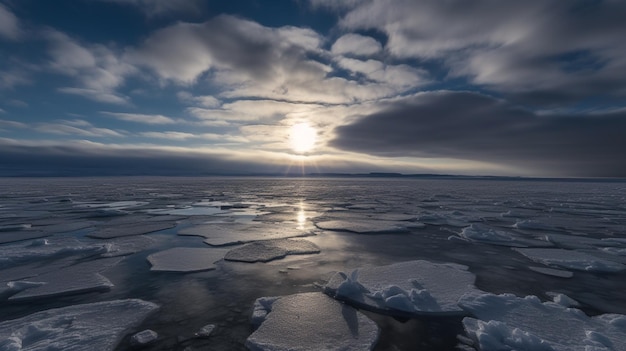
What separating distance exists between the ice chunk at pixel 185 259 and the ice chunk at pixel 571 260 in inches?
316

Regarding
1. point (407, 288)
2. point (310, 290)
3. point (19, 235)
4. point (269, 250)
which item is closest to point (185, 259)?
point (269, 250)

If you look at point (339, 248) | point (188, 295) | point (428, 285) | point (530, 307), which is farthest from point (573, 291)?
point (188, 295)

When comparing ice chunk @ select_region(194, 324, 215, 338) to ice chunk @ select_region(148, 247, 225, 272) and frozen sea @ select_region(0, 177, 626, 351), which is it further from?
ice chunk @ select_region(148, 247, 225, 272)

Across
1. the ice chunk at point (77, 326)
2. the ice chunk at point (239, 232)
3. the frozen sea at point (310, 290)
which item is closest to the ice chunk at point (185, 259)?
the frozen sea at point (310, 290)

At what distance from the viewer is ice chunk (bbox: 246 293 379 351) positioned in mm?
3635

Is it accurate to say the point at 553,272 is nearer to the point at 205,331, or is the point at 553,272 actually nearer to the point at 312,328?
the point at 312,328

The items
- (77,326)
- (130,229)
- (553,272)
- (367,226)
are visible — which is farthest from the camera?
(367,226)

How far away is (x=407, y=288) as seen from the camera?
5.36 metres

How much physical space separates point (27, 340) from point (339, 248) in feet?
21.1

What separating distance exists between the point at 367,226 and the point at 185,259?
282 inches

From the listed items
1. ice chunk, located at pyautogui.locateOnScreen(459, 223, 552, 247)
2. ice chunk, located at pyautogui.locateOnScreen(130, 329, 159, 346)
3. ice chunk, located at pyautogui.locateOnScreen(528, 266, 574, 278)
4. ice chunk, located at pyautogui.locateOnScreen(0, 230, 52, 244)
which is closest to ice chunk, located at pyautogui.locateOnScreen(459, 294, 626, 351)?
ice chunk, located at pyautogui.locateOnScreen(528, 266, 574, 278)

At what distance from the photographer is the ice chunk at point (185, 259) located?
255 inches

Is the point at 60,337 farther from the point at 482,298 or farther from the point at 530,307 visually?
the point at 530,307

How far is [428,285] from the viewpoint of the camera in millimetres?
5527
